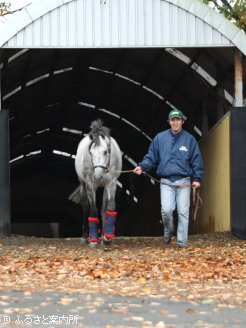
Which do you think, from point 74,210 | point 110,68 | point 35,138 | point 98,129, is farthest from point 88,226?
point 74,210

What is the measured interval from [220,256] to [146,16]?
4.65 meters

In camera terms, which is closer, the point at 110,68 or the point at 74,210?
the point at 110,68

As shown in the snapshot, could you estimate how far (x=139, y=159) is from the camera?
96.4ft

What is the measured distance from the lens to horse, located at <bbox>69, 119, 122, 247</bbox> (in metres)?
13.4

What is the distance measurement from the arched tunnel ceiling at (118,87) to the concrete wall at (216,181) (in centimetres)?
92

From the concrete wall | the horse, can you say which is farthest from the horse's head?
the concrete wall

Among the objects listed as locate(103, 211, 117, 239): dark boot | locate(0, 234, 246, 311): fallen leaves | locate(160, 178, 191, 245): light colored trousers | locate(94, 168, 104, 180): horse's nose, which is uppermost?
locate(94, 168, 104, 180): horse's nose

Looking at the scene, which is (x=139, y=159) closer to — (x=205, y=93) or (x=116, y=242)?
(x=205, y=93)

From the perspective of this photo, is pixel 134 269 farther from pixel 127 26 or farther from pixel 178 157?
pixel 127 26

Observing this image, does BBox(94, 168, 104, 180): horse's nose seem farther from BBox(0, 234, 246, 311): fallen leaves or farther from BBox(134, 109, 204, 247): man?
BBox(0, 234, 246, 311): fallen leaves

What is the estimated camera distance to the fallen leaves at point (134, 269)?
8.96m

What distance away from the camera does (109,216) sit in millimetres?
13516

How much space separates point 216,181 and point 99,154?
4.59 meters

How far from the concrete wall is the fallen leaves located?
6.26 feet
